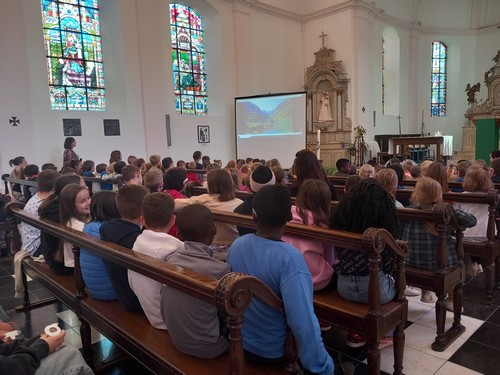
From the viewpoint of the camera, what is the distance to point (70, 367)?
1.74 metres

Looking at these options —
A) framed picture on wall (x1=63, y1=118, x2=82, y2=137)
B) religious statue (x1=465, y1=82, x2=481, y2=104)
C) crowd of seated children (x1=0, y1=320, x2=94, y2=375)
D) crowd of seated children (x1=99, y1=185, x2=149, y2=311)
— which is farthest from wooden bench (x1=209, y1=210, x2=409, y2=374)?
religious statue (x1=465, y1=82, x2=481, y2=104)

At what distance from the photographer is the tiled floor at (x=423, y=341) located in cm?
257

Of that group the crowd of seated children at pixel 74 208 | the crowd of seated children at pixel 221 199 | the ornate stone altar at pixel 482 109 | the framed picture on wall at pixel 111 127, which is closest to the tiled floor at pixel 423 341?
the crowd of seated children at pixel 74 208

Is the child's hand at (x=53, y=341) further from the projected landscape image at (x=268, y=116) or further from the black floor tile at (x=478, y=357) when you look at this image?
the projected landscape image at (x=268, y=116)

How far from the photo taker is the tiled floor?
2572mm

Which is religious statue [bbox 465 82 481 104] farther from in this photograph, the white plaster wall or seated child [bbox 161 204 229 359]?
seated child [bbox 161 204 229 359]

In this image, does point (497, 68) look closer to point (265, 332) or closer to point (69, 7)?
point (69, 7)

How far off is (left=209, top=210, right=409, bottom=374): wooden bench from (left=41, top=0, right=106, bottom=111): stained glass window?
31.8 feet

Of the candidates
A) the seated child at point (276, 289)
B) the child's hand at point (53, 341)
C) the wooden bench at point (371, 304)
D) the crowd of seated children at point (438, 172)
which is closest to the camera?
the seated child at point (276, 289)

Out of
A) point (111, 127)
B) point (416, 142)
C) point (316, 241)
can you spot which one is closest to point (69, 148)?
point (111, 127)

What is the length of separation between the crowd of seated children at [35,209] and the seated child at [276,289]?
273 centimetres

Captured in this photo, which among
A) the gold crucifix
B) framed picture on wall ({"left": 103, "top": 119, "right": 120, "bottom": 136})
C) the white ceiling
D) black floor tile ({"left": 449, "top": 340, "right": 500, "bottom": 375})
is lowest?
black floor tile ({"left": 449, "top": 340, "right": 500, "bottom": 375})

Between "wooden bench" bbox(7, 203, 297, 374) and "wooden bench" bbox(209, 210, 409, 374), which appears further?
"wooden bench" bbox(209, 210, 409, 374)

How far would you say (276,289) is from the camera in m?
1.69
